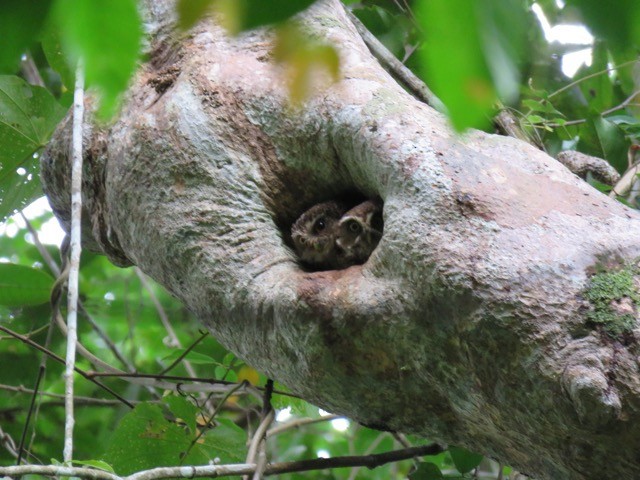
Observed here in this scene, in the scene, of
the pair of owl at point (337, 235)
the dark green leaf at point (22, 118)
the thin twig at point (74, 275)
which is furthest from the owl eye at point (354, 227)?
the dark green leaf at point (22, 118)

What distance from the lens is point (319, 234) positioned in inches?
64.4

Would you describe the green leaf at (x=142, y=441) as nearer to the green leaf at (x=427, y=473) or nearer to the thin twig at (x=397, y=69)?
the green leaf at (x=427, y=473)

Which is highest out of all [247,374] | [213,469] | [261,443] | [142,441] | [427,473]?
[213,469]

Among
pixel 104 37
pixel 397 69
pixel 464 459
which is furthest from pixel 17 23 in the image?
pixel 464 459

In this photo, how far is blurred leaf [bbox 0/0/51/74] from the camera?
522mm

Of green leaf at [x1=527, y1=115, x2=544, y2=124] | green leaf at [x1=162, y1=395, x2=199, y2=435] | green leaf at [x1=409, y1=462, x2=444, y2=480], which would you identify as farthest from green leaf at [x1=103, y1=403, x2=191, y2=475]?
green leaf at [x1=527, y1=115, x2=544, y2=124]

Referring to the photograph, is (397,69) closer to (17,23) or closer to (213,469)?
(213,469)

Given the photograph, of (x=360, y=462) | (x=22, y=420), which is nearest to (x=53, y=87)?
(x=22, y=420)

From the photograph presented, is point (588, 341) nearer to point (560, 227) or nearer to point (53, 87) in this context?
point (560, 227)

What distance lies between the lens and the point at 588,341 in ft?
3.93

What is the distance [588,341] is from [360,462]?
952 mm

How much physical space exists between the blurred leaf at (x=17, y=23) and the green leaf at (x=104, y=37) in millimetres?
38

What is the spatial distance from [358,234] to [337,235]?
0.13ft

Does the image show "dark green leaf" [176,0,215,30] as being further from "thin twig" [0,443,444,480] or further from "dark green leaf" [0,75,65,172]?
"dark green leaf" [0,75,65,172]
